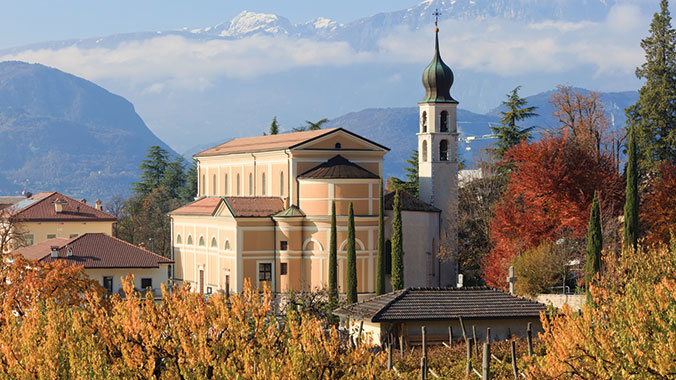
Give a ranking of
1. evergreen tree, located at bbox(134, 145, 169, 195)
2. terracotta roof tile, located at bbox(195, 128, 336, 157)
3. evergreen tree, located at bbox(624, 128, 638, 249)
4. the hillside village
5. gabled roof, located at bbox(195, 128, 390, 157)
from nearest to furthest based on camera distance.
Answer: the hillside village < evergreen tree, located at bbox(624, 128, 638, 249) < gabled roof, located at bbox(195, 128, 390, 157) < terracotta roof tile, located at bbox(195, 128, 336, 157) < evergreen tree, located at bbox(134, 145, 169, 195)

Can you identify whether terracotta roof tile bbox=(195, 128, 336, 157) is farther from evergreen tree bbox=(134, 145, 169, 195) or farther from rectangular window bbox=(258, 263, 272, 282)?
evergreen tree bbox=(134, 145, 169, 195)

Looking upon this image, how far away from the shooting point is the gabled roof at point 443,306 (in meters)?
37.4

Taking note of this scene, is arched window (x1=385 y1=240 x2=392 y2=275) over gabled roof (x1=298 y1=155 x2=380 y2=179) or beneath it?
beneath

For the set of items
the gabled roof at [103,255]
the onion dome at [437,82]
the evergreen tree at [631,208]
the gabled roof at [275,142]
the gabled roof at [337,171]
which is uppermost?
the onion dome at [437,82]

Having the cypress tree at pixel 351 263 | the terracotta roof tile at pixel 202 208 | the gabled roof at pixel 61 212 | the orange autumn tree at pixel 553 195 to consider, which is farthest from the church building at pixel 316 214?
the gabled roof at pixel 61 212

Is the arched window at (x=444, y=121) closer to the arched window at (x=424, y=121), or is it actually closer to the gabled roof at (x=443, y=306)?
the arched window at (x=424, y=121)

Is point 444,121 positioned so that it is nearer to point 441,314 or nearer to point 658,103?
point 658,103

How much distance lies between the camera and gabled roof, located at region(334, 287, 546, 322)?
1471 inches

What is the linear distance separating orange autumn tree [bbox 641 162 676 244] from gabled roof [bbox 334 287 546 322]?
32.6 ft

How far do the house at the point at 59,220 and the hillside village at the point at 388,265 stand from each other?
149 millimetres

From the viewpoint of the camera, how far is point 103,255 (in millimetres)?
58156

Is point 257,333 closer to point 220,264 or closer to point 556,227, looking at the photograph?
point 556,227

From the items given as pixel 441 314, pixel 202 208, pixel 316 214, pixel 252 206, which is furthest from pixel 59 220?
pixel 441 314

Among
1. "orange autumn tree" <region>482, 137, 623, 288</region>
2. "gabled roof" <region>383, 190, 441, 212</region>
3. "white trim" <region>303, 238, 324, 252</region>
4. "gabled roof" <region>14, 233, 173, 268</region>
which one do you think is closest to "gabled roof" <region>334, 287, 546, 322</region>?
"orange autumn tree" <region>482, 137, 623, 288</region>
